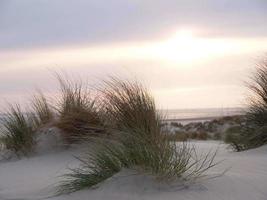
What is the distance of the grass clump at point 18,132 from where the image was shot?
9.08 meters

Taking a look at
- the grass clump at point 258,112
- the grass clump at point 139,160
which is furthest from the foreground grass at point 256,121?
the grass clump at point 139,160

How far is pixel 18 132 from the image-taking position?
9336mm

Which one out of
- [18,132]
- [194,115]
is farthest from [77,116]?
[194,115]

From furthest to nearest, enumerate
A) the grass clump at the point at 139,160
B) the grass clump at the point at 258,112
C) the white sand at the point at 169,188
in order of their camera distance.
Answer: the grass clump at the point at 258,112, the grass clump at the point at 139,160, the white sand at the point at 169,188

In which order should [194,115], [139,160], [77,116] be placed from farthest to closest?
1. [194,115]
2. [77,116]
3. [139,160]

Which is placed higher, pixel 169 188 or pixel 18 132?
pixel 18 132

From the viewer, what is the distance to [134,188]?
15.5ft

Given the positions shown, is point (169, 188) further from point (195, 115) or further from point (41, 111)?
point (195, 115)

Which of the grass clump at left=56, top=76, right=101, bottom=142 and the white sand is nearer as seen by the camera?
the white sand

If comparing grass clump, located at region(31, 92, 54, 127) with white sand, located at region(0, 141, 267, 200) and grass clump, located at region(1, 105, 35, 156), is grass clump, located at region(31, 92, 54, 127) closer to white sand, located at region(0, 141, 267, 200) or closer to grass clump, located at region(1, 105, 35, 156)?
grass clump, located at region(1, 105, 35, 156)

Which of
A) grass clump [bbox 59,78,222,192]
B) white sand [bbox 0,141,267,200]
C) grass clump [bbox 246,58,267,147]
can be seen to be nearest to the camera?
white sand [bbox 0,141,267,200]

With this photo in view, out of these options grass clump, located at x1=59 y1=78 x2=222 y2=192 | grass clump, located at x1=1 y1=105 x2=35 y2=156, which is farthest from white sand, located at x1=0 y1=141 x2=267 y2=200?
grass clump, located at x1=1 y1=105 x2=35 y2=156

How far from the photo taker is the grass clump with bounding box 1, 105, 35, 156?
9.08 metres

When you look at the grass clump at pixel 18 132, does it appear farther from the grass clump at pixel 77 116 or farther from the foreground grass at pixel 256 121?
the foreground grass at pixel 256 121
